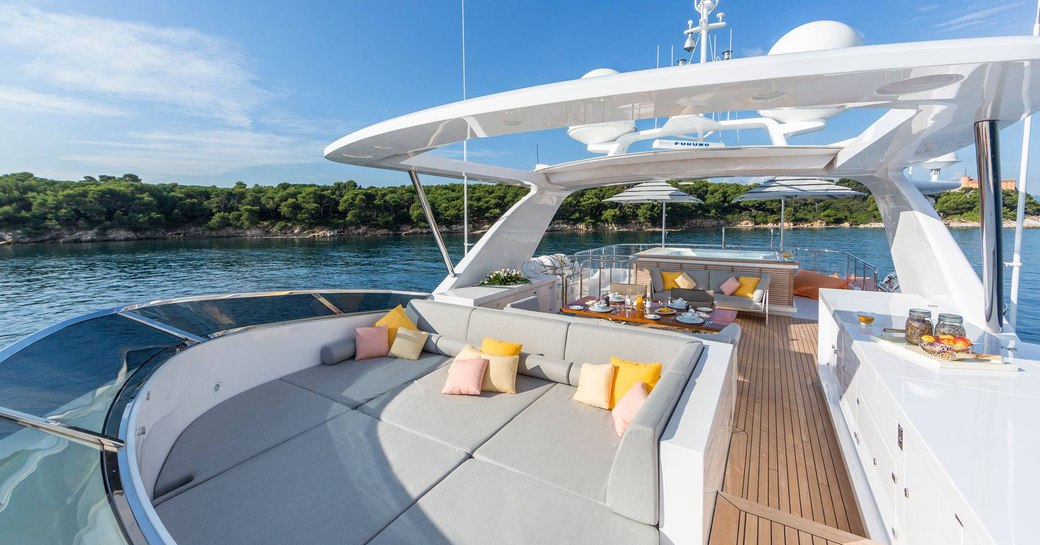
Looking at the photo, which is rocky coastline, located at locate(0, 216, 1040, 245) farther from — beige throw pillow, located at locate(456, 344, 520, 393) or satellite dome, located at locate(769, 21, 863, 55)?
beige throw pillow, located at locate(456, 344, 520, 393)

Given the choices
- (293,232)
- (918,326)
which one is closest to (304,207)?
(293,232)

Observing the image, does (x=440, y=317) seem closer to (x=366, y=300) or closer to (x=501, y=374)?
(x=366, y=300)

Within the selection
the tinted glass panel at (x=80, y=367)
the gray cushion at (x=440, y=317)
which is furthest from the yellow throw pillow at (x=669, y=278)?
the tinted glass panel at (x=80, y=367)

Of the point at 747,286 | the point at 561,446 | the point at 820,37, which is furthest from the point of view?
the point at 747,286

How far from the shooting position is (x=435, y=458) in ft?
7.13

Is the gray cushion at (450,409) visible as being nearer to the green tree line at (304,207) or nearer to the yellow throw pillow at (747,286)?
the yellow throw pillow at (747,286)

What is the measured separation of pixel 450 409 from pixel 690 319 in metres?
2.71

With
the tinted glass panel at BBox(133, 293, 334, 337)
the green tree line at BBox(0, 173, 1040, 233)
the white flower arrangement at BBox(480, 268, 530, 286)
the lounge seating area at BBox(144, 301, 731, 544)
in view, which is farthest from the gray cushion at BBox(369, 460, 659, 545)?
the green tree line at BBox(0, 173, 1040, 233)

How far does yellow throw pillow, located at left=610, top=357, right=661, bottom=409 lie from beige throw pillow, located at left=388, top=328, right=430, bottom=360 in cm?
186

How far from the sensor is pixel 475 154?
5.00 metres

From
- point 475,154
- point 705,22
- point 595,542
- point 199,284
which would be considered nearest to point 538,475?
point 595,542

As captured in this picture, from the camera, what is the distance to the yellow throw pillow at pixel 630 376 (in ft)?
8.47

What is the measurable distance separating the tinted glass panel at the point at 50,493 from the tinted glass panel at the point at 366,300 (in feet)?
8.87

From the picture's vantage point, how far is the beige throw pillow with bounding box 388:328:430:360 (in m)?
3.70
